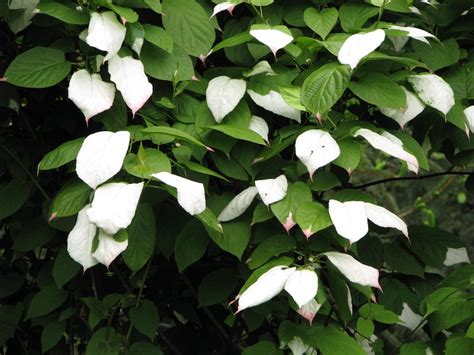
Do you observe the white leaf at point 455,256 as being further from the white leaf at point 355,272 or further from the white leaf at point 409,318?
the white leaf at point 355,272

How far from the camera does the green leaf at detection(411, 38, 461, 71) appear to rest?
181 cm

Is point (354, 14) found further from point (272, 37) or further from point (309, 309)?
point (309, 309)

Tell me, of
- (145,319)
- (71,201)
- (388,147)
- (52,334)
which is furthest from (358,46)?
(52,334)

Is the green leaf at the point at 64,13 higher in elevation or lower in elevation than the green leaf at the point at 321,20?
higher

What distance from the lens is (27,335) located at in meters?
2.25

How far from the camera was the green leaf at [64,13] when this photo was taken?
1561 millimetres

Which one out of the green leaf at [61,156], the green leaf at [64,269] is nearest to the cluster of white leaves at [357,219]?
the green leaf at [61,156]

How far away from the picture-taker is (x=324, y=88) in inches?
60.5

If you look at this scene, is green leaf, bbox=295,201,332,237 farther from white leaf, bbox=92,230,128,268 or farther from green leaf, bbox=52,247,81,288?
green leaf, bbox=52,247,81,288

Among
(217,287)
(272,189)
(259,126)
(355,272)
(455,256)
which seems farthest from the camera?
(455,256)

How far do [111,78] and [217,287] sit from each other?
22.8 inches

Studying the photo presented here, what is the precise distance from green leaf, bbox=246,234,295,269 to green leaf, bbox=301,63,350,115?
10.9 inches

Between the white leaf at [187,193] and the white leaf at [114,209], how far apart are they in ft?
0.17

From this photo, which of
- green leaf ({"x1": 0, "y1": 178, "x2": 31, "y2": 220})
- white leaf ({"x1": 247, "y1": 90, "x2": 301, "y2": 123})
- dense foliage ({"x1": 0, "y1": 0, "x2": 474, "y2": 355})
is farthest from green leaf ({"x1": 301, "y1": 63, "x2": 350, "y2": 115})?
green leaf ({"x1": 0, "y1": 178, "x2": 31, "y2": 220})
